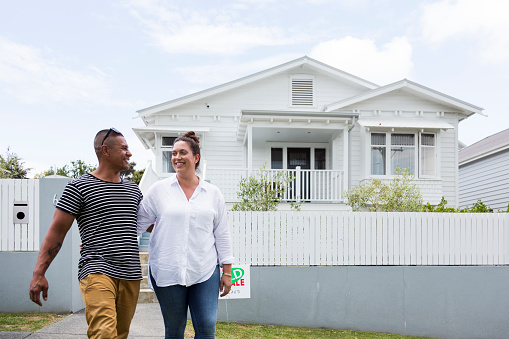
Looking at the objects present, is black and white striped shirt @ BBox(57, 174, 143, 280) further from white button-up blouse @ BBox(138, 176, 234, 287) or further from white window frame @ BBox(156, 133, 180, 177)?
white window frame @ BBox(156, 133, 180, 177)

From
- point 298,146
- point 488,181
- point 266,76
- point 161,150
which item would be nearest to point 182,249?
point 161,150

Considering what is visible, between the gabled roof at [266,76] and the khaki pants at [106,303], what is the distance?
1276cm

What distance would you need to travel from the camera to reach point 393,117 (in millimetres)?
15906

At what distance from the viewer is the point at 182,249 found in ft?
11.3

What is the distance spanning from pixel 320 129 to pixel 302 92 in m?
2.69

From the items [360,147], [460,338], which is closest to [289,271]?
[460,338]

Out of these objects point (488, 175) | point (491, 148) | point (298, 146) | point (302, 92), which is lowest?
point (488, 175)

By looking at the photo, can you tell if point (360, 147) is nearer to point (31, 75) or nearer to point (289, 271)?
point (289, 271)

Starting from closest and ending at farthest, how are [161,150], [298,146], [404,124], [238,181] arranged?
[238,181] → [404,124] → [161,150] → [298,146]

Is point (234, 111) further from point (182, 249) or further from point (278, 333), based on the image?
point (182, 249)

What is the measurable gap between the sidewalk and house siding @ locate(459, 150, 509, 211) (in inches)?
595

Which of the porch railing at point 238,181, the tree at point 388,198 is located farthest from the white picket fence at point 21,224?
the tree at point 388,198

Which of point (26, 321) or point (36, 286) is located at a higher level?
point (36, 286)

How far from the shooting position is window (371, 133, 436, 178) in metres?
15.4
